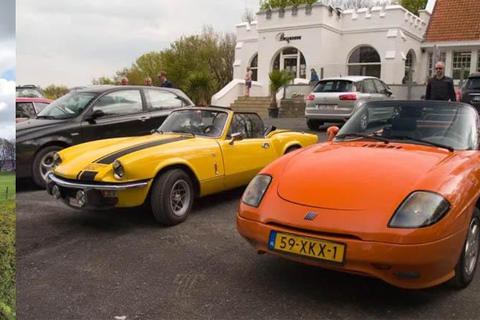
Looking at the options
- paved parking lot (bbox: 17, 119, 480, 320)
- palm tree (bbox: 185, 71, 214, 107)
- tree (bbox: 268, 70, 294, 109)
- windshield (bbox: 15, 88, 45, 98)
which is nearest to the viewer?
paved parking lot (bbox: 17, 119, 480, 320)

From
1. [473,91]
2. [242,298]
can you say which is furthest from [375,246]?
[473,91]

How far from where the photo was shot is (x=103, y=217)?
5453mm

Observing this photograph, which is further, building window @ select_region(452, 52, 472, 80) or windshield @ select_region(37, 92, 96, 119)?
building window @ select_region(452, 52, 472, 80)

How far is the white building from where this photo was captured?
24391mm

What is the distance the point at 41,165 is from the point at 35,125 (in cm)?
72

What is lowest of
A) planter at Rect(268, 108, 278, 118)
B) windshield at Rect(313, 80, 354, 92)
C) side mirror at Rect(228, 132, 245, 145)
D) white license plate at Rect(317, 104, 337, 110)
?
side mirror at Rect(228, 132, 245, 145)

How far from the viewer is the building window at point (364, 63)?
82.9 feet

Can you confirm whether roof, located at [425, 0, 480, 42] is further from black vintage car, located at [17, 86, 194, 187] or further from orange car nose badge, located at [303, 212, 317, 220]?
orange car nose badge, located at [303, 212, 317, 220]

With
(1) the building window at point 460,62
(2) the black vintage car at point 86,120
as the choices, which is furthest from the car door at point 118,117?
(1) the building window at point 460,62

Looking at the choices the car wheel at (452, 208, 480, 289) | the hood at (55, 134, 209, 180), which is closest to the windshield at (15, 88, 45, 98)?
the hood at (55, 134, 209, 180)

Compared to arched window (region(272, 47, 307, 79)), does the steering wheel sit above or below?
below

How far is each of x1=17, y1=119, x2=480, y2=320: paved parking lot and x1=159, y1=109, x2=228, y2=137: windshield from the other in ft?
4.89

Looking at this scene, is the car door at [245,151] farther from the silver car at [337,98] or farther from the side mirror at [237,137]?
the silver car at [337,98]

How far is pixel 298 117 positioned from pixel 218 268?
1644 cm
